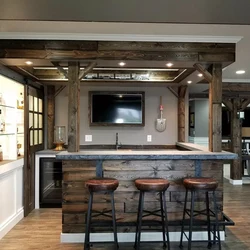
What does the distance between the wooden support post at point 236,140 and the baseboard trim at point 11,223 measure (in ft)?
15.8

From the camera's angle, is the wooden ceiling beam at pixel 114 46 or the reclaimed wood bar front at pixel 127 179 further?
the reclaimed wood bar front at pixel 127 179

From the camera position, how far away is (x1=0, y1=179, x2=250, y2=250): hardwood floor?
10.0 ft

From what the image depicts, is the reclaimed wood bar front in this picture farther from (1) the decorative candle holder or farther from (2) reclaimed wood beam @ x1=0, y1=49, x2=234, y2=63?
(1) the decorative candle holder

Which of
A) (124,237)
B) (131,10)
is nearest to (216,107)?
(124,237)

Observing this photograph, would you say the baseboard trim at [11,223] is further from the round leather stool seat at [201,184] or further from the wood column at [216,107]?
the wood column at [216,107]

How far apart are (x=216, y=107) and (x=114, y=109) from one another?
222cm

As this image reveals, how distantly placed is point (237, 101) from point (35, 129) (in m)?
4.63

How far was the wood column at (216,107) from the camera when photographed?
10.6 feet

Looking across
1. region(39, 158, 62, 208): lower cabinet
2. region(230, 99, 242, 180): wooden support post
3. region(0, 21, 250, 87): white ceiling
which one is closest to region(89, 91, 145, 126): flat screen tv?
region(39, 158, 62, 208): lower cabinet

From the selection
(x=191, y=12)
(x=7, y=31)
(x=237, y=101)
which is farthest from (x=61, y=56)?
(x=237, y=101)

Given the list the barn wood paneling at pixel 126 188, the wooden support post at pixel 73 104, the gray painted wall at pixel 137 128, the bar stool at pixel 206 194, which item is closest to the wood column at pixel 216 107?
the barn wood paneling at pixel 126 188

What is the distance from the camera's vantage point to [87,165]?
317 centimetres

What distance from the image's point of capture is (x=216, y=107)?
3.25m

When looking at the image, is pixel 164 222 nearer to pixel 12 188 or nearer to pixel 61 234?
pixel 61 234
